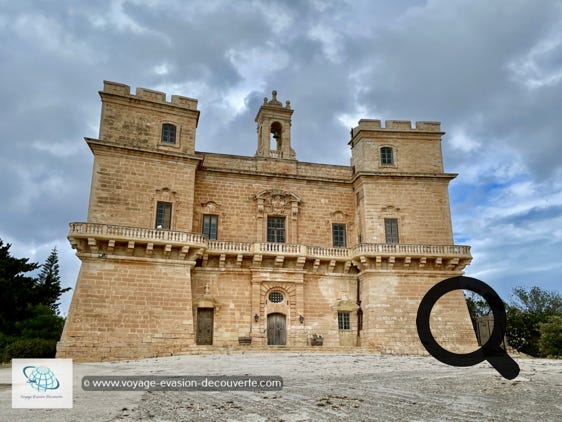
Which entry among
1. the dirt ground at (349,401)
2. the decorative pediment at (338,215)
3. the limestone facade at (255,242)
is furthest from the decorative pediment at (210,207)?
the dirt ground at (349,401)

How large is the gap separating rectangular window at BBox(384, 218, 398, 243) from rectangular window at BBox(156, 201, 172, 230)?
11236 millimetres

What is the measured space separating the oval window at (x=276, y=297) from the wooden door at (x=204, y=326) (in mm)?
2940

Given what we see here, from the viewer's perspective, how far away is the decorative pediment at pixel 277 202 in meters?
24.7

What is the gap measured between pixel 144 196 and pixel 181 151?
3049 mm

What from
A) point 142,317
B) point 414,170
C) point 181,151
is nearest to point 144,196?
point 181,151

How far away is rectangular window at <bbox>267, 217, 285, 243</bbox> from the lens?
80.9 feet

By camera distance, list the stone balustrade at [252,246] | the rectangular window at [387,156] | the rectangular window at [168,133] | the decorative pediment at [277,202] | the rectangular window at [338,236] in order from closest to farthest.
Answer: the stone balustrade at [252,246]
the rectangular window at [168,133]
the decorative pediment at [277,202]
the rectangular window at [338,236]
the rectangular window at [387,156]

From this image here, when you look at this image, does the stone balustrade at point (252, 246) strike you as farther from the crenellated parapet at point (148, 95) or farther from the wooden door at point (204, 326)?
the crenellated parapet at point (148, 95)

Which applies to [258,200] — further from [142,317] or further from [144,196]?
[142,317]

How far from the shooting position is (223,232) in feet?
78.2

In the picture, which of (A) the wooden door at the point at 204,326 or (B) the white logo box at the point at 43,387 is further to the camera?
(A) the wooden door at the point at 204,326

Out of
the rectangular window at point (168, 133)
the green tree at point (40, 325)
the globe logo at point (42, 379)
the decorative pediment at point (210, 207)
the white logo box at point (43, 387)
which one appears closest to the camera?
the white logo box at point (43, 387)

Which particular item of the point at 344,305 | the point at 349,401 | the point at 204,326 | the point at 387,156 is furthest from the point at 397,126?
the point at 349,401

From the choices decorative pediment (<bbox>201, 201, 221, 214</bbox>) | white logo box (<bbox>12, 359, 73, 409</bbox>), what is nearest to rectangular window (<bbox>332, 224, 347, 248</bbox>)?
decorative pediment (<bbox>201, 201, 221, 214</bbox>)
